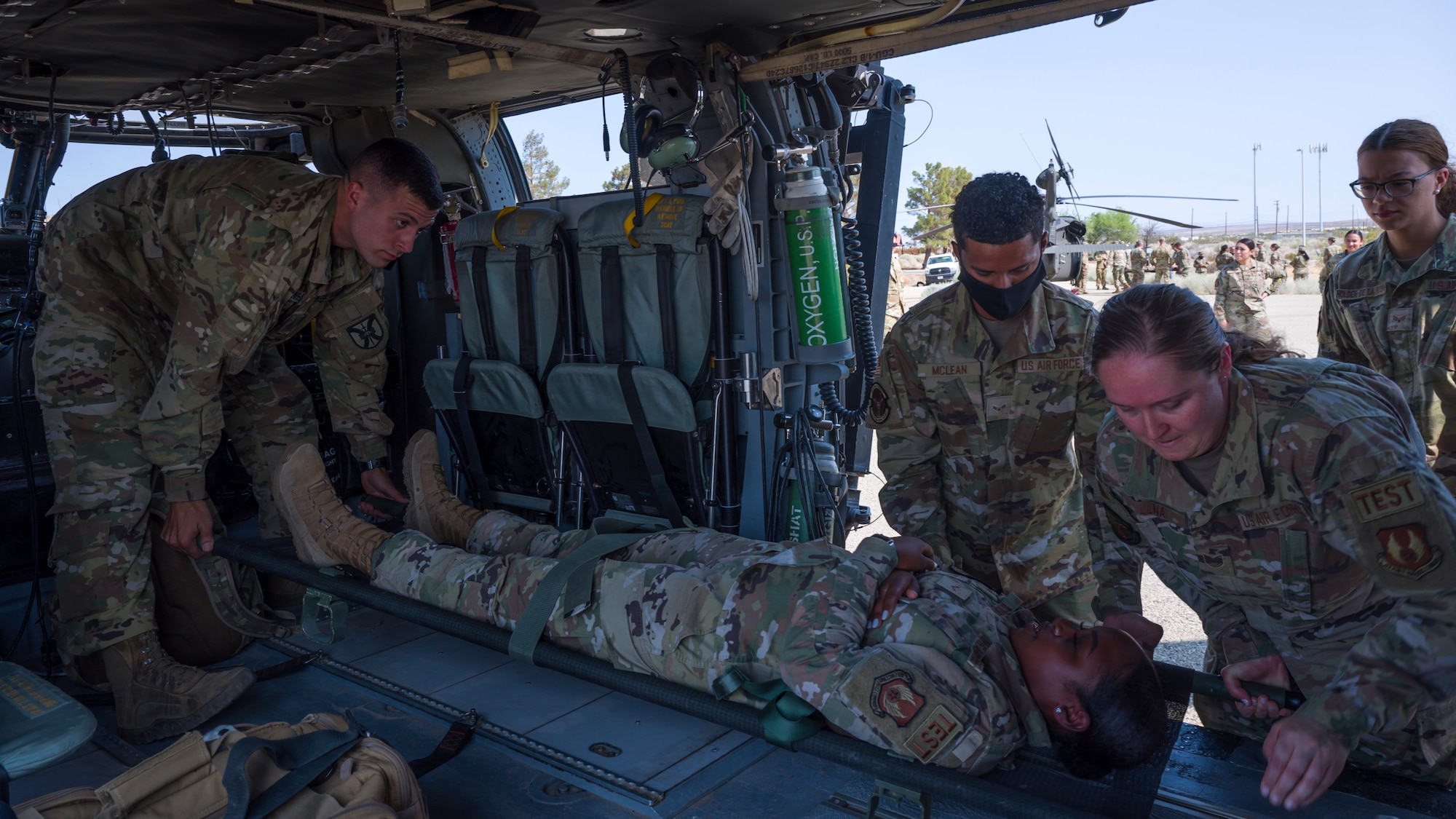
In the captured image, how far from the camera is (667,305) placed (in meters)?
3.33

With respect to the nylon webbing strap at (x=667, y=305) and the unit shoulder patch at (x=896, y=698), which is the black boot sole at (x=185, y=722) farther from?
the unit shoulder patch at (x=896, y=698)

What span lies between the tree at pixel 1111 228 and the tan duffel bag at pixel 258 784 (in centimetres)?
4250

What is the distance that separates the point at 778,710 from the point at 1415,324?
7.97 feet

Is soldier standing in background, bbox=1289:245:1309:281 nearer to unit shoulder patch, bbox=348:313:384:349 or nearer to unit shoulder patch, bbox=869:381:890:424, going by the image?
unit shoulder patch, bbox=869:381:890:424

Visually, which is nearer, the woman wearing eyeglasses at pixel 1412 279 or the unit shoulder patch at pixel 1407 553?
the unit shoulder patch at pixel 1407 553

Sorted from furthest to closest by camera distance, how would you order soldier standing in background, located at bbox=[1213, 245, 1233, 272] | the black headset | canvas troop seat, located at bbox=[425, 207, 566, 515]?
soldier standing in background, located at bbox=[1213, 245, 1233, 272], canvas troop seat, located at bbox=[425, 207, 566, 515], the black headset

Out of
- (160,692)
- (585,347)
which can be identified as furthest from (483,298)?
(160,692)

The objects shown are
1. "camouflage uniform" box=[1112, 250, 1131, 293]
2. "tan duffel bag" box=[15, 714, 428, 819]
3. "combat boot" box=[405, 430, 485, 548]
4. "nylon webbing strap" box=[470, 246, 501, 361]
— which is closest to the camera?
"tan duffel bag" box=[15, 714, 428, 819]

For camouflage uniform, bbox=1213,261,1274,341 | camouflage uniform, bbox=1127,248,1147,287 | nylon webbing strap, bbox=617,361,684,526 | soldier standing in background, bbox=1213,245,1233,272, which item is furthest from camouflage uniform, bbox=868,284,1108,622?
camouflage uniform, bbox=1127,248,1147,287

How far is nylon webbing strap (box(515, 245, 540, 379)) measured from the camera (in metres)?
3.73

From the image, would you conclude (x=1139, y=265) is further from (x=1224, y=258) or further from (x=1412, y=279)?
(x=1412, y=279)

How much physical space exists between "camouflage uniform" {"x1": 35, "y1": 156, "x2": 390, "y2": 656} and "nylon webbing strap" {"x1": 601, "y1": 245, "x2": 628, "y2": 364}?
87 cm

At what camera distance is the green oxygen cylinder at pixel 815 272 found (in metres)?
3.14

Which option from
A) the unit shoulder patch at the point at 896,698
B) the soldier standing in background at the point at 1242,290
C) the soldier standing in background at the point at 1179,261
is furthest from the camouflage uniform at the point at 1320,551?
the soldier standing in background at the point at 1179,261
